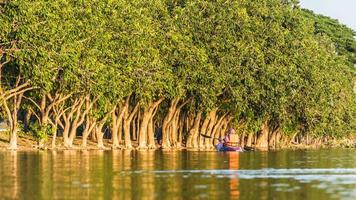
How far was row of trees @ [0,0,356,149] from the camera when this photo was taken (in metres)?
67.4

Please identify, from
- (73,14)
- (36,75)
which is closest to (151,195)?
(36,75)

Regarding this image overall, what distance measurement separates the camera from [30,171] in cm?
4038

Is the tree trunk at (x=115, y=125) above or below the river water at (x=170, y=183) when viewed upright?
above

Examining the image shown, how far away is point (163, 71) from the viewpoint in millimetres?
82875

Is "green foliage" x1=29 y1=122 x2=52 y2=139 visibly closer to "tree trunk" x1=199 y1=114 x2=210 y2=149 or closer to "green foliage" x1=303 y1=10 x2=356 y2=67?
"tree trunk" x1=199 y1=114 x2=210 y2=149

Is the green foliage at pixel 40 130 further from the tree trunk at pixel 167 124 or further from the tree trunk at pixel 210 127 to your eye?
the tree trunk at pixel 210 127

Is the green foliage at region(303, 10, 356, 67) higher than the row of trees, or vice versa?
the green foliage at region(303, 10, 356, 67)

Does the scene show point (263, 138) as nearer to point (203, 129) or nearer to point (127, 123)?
point (203, 129)

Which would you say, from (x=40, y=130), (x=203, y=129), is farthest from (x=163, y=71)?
(x=203, y=129)

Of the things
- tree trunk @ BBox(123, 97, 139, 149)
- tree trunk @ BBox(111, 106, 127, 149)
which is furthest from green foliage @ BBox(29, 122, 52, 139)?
Answer: tree trunk @ BBox(123, 97, 139, 149)

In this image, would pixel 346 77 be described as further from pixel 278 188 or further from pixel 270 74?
pixel 278 188

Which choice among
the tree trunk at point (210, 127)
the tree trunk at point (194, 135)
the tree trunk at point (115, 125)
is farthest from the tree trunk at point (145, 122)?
the tree trunk at point (210, 127)

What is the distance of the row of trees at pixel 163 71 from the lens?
67.4 meters

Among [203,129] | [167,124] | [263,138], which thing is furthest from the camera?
[263,138]
